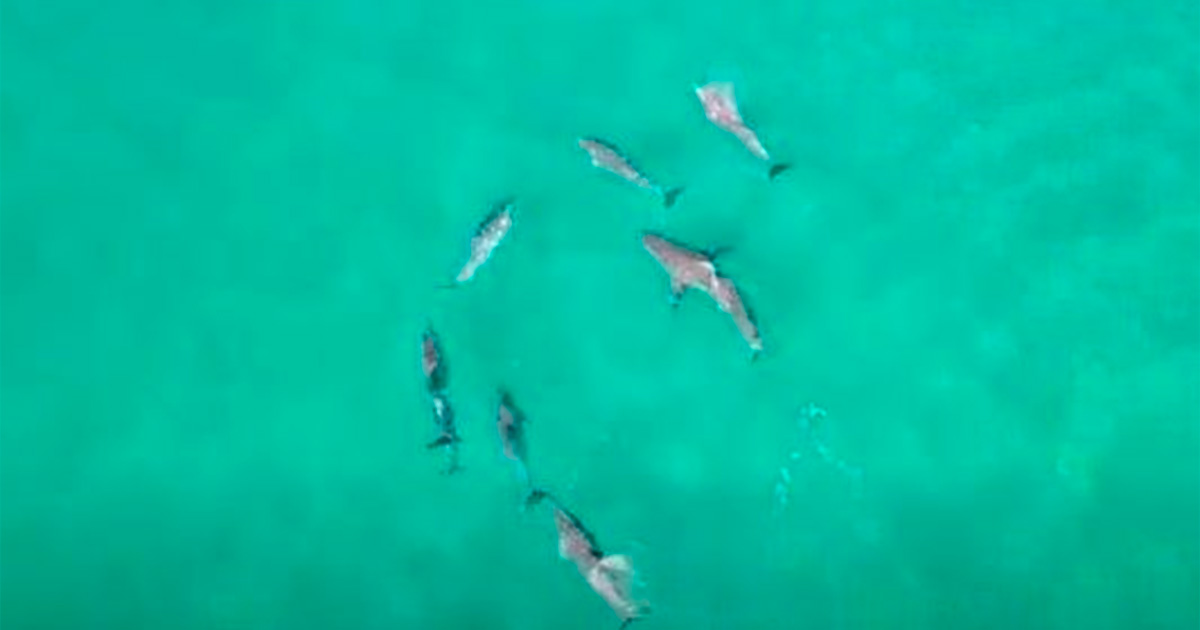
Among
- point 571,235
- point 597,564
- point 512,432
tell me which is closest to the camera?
point 597,564

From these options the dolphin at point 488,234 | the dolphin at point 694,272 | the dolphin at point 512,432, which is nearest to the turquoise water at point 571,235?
the dolphin at point 512,432

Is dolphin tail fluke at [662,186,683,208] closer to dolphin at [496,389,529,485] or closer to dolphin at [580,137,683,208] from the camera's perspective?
dolphin at [580,137,683,208]

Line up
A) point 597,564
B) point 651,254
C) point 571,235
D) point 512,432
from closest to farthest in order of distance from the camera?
point 597,564
point 512,432
point 651,254
point 571,235

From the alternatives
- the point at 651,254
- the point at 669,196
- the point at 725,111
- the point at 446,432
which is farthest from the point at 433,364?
the point at 725,111

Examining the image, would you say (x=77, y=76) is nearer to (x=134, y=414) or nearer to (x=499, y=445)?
Result: (x=134, y=414)

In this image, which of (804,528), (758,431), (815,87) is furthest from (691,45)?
(804,528)

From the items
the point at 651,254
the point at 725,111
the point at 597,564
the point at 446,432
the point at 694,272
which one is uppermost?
the point at 725,111

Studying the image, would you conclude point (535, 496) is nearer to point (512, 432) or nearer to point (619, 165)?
point (512, 432)

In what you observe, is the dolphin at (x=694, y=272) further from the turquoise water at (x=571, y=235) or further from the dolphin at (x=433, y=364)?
the dolphin at (x=433, y=364)
